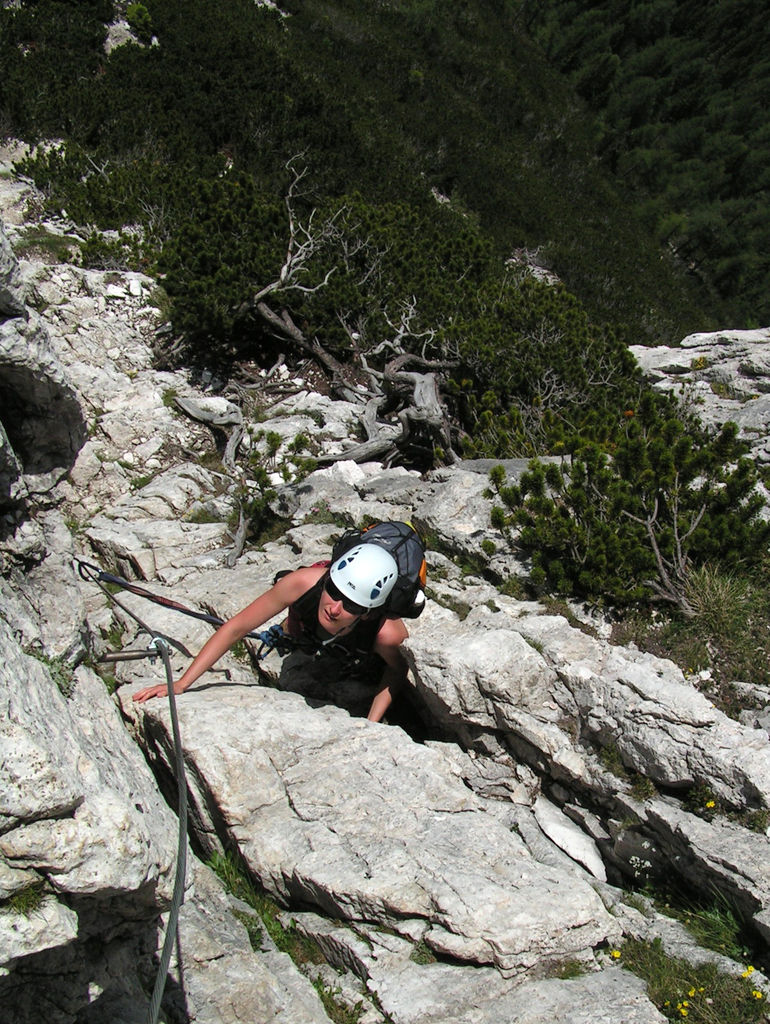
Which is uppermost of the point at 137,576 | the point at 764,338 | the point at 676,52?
the point at 676,52

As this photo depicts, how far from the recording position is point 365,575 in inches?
129

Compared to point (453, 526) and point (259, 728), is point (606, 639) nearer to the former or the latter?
point (453, 526)

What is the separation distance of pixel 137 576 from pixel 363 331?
22.1 feet

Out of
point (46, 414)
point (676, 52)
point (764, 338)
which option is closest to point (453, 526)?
point (46, 414)

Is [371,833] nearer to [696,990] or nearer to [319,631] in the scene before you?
[319,631]

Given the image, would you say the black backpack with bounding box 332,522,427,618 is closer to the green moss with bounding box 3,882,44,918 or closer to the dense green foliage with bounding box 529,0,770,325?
the green moss with bounding box 3,882,44,918

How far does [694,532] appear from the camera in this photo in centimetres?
443

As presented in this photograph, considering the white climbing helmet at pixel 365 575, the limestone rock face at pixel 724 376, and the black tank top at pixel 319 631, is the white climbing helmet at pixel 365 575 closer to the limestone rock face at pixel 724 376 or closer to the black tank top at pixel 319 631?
the black tank top at pixel 319 631

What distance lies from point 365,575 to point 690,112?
59.7m

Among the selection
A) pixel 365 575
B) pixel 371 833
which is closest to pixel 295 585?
pixel 365 575

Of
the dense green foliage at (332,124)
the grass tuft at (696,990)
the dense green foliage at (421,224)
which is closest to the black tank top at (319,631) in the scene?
the dense green foliage at (421,224)

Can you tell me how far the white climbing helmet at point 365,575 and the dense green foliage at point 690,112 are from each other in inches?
1343

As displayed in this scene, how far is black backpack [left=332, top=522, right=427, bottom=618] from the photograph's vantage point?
11.5 ft

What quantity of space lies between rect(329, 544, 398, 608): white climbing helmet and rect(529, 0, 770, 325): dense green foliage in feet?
112
